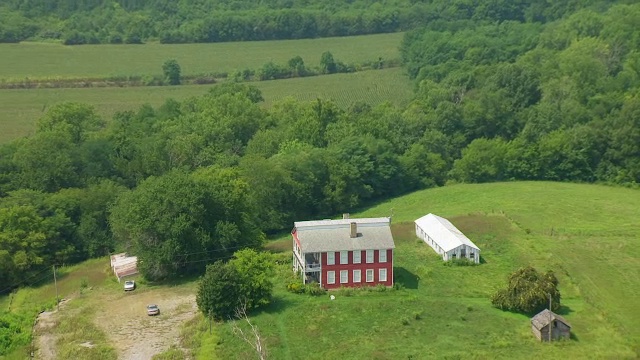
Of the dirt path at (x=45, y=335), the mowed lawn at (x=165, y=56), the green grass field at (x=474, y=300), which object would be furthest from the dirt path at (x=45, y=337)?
the mowed lawn at (x=165, y=56)

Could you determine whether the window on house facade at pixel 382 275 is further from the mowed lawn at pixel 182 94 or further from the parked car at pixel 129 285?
the mowed lawn at pixel 182 94

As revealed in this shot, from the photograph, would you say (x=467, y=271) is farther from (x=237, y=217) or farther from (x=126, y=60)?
(x=126, y=60)

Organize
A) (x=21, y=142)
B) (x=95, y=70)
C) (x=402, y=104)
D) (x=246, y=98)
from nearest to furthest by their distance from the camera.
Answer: (x=21, y=142), (x=246, y=98), (x=402, y=104), (x=95, y=70)

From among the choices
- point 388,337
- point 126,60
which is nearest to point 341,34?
point 126,60

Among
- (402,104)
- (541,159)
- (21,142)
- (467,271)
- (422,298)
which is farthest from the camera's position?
(402,104)

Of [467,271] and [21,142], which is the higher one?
[21,142]

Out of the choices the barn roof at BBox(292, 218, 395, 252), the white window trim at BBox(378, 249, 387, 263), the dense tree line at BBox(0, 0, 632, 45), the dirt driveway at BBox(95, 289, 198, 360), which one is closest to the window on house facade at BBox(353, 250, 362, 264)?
the barn roof at BBox(292, 218, 395, 252)

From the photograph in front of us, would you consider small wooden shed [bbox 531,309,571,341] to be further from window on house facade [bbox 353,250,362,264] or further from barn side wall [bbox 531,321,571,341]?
window on house facade [bbox 353,250,362,264]
